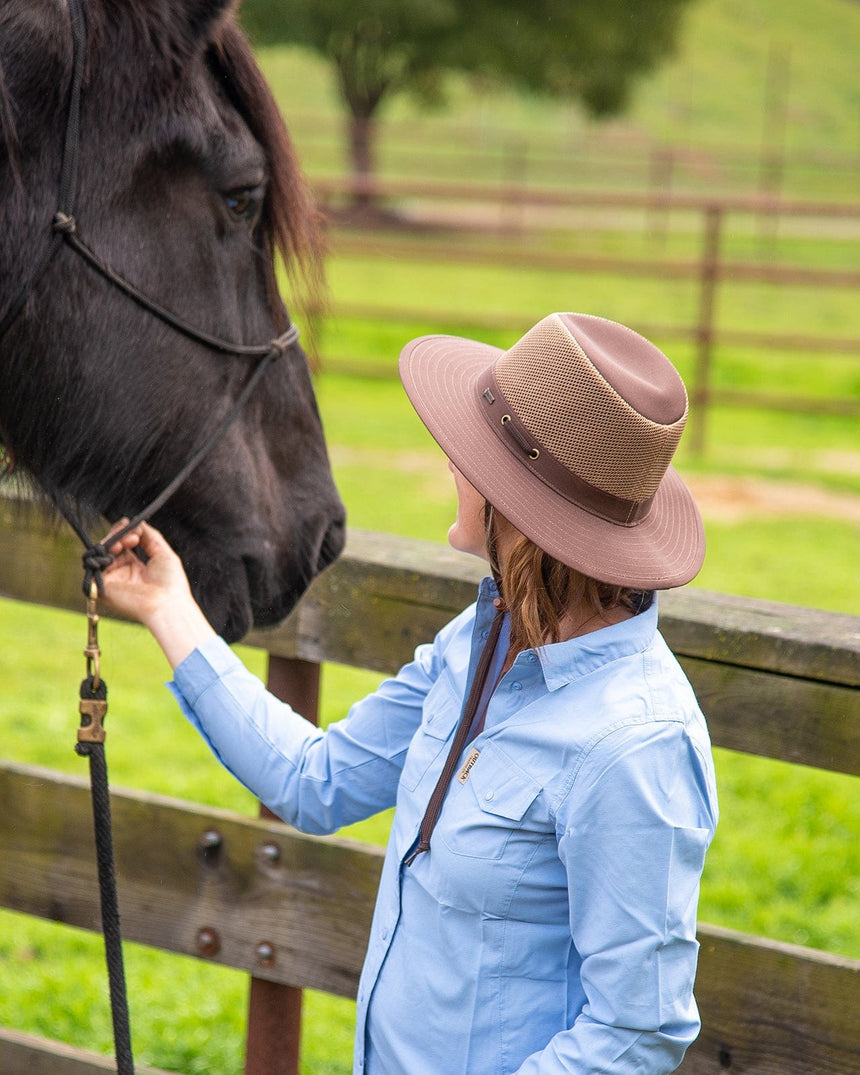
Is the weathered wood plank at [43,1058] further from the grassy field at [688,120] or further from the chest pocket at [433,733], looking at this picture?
the grassy field at [688,120]

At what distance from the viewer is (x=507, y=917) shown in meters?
1.37

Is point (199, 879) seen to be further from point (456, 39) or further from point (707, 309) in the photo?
point (456, 39)

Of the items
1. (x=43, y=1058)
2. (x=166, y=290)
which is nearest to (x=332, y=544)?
(x=166, y=290)

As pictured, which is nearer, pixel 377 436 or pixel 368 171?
pixel 377 436

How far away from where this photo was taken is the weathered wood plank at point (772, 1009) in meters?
1.80

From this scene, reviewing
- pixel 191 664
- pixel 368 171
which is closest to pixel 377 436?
pixel 191 664

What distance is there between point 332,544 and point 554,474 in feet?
2.16

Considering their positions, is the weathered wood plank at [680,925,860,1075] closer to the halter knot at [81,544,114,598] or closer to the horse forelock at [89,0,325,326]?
the halter knot at [81,544,114,598]

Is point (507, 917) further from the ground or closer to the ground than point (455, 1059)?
further from the ground

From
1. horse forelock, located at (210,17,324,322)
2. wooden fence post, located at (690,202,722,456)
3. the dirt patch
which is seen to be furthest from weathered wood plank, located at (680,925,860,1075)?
wooden fence post, located at (690,202,722,456)

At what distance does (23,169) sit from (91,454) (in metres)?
0.43

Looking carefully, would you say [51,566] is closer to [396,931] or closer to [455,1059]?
[396,931]

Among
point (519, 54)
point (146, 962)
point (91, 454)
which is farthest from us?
point (519, 54)

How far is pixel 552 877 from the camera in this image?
4.50ft
